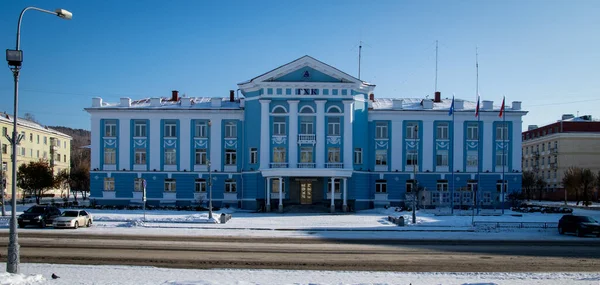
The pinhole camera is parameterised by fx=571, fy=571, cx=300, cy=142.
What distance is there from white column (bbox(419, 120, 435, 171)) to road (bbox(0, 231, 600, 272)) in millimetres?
28487

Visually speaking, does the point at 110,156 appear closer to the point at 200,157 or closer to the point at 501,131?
the point at 200,157

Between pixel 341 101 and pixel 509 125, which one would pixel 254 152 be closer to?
pixel 341 101

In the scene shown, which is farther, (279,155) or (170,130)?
(170,130)

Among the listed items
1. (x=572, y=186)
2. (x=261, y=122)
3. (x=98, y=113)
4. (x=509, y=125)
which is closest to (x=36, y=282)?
(x=261, y=122)

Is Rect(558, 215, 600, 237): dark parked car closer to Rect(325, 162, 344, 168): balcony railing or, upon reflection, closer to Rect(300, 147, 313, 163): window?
Rect(325, 162, 344, 168): balcony railing

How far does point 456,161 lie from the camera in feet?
190

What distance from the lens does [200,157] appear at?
5759cm

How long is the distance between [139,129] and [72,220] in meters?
22.9

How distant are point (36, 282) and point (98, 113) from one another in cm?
4352

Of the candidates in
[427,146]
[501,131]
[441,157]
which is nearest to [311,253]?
[427,146]

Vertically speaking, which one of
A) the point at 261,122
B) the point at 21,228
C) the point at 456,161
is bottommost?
the point at 21,228

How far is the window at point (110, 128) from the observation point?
57344 mm

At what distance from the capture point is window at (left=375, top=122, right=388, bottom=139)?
57.7 meters

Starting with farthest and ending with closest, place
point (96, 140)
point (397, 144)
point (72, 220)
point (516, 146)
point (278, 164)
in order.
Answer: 1. point (516, 146)
2. point (397, 144)
3. point (96, 140)
4. point (278, 164)
5. point (72, 220)
